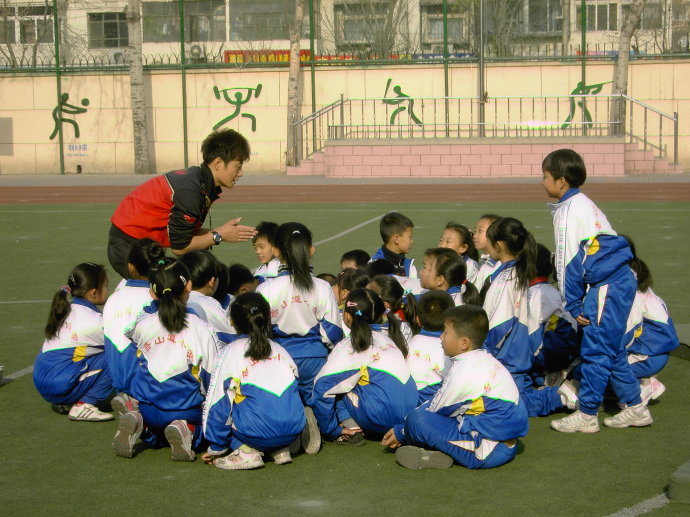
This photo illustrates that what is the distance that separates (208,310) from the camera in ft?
18.7

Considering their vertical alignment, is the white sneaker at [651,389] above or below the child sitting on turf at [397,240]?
below

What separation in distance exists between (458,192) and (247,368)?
1588 cm

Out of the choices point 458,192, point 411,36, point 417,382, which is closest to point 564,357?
point 417,382

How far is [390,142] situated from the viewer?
2475 cm

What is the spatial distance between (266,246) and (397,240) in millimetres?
A: 947

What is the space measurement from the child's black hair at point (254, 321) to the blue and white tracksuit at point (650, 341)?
220cm

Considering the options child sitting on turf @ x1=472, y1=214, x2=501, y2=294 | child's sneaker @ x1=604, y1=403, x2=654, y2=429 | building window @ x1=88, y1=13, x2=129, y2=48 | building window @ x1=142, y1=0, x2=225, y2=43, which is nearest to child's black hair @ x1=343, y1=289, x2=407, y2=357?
child's sneaker @ x1=604, y1=403, x2=654, y2=429

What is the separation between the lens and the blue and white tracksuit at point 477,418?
491 cm

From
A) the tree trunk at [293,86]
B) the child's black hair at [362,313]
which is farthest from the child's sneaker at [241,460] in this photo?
the tree trunk at [293,86]

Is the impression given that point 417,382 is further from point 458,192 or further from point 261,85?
point 261,85

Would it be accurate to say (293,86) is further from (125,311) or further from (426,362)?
(426,362)

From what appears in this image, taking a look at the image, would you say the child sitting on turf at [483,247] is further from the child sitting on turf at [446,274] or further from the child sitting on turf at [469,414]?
the child sitting on turf at [469,414]

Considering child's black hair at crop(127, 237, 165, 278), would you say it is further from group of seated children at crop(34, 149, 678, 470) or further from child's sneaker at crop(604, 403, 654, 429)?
child's sneaker at crop(604, 403, 654, 429)

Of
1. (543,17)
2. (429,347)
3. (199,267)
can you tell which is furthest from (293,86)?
(429,347)
